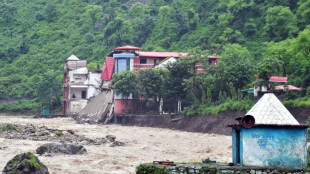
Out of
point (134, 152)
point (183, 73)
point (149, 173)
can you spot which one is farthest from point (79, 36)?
point (149, 173)

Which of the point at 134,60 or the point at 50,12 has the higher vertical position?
the point at 50,12

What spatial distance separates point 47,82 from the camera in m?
75.4

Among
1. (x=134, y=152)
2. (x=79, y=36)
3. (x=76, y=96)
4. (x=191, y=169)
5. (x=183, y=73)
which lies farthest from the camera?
(x=79, y=36)

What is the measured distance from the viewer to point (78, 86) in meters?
72.4

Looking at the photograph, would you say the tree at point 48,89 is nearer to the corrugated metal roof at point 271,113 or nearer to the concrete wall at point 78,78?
the concrete wall at point 78,78

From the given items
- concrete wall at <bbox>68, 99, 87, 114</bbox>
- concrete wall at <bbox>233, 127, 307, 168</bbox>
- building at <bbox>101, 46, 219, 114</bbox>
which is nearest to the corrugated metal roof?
concrete wall at <bbox>233, 127, 307, 168</bbox>

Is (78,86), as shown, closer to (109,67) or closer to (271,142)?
(109,67)

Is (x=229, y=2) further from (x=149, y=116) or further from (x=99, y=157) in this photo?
(x=99, y=157)

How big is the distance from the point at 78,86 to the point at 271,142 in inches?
2285

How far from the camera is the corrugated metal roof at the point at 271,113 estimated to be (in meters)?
16.7

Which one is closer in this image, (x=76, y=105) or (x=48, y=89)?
(x=76, y=105)

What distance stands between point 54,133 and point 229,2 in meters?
58.7

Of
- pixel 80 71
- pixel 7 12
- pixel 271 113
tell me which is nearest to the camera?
pixel 271 113

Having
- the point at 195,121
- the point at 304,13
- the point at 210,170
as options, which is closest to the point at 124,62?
the point at 195,121
